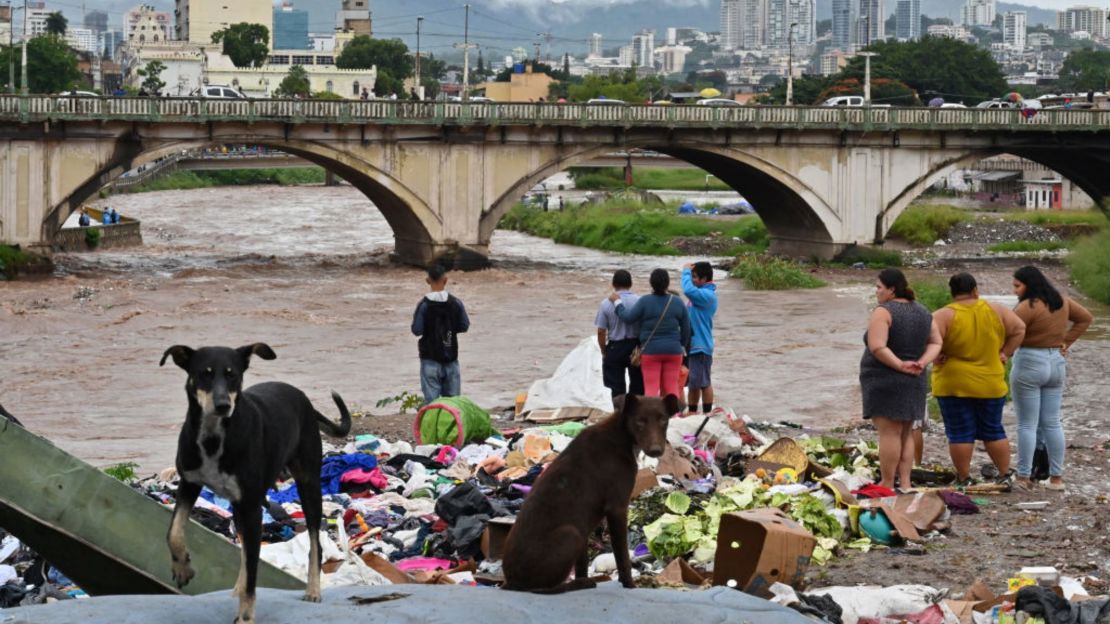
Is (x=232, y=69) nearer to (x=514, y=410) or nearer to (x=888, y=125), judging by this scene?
(x=888, y=125)

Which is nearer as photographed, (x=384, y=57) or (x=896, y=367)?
(x=896, y=367)

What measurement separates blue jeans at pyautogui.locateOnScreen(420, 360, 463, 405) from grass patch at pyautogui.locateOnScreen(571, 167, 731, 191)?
68068 mm

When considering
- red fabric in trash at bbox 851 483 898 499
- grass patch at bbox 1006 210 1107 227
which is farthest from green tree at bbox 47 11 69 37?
red fabric in trash at bbox 851 483 898 499

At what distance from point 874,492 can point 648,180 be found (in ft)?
243

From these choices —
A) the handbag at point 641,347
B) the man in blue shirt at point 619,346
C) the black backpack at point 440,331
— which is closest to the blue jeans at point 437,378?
the black backpack at point 440,331

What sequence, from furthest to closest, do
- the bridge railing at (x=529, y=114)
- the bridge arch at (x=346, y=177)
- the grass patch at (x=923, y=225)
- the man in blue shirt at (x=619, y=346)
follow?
the grass patch at (x=923, y=225), the bridge arch at (x=346, y=177), the bridge railing at (x=529, y=114), the man in blue shirt at (x=619, y=346)

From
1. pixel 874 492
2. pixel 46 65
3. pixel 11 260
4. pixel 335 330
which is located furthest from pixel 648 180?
pixel 874 492

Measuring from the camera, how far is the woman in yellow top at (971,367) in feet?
38.1

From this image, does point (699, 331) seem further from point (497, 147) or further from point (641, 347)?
point (497, 147)

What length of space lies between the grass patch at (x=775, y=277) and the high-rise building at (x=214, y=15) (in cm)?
12957

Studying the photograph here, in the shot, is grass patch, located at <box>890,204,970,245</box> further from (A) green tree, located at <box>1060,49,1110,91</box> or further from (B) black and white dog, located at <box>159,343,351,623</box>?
(A) green tree, located at <box>1060,49,1110,91</box>

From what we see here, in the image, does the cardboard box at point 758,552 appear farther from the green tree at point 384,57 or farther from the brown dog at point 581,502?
the green tree at point 384,57

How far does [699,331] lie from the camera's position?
14758 mm

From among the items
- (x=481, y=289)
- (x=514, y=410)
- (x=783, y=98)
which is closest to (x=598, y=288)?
(x=481, y=289)
